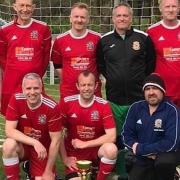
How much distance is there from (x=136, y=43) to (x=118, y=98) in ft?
1.78

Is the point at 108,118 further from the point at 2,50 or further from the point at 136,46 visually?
the point at 2,50

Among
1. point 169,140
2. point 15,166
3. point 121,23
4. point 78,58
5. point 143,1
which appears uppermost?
point 143,1

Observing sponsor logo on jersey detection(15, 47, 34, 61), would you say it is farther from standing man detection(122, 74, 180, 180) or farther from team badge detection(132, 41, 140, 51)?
standing man detection(122, 74, 180, 180)

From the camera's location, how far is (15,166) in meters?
4.15

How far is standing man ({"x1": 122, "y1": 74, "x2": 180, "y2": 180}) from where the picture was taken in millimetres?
3902

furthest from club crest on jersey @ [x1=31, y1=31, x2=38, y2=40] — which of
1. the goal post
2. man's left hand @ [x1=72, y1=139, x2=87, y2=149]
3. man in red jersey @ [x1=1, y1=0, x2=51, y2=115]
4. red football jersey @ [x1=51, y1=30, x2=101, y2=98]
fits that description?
the goal post

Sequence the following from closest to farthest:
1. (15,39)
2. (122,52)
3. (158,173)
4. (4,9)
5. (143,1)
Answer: (158,173) < (122,52) < (15,39) < (143,1) < (4,9)

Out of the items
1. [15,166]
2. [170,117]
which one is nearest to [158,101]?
[170,117]

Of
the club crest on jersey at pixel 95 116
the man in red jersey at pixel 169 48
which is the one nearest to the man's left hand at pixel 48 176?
the club crest on jersey at pixel 95 116

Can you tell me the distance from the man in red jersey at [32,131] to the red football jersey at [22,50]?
0.59 meters

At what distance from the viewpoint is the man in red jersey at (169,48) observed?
4512 mm

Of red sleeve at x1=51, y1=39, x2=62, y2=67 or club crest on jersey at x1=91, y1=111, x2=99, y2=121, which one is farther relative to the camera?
red sleeve at x1=51, y1=39, x2=62, y2=67

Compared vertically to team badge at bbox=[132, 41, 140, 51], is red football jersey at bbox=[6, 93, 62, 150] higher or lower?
lower

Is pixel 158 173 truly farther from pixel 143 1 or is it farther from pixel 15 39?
pixel 143 1
